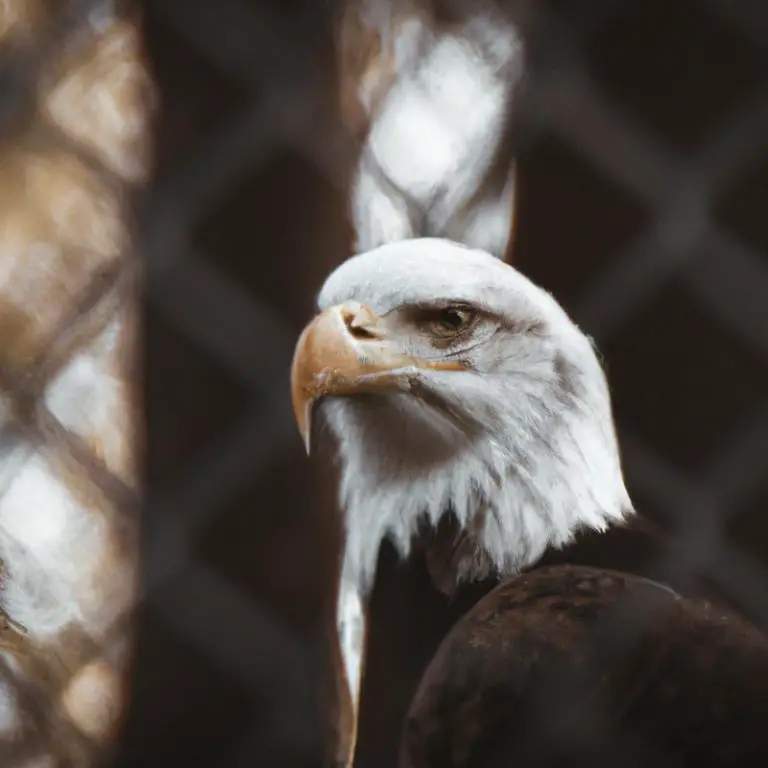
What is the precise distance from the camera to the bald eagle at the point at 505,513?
2.28 ft

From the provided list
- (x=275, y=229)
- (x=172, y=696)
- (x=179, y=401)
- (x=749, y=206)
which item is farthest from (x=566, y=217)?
(x=172, y=696)

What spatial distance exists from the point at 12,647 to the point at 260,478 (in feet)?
0.80

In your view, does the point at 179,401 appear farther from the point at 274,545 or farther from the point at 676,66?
the point at 676,66

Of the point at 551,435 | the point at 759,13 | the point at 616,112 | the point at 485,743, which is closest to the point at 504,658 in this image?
the point at 485,743

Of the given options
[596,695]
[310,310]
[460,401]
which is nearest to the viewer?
[596,695]

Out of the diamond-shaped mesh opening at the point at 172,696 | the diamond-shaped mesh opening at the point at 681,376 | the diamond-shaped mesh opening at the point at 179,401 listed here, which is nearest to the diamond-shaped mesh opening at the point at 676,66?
the diamond-shaped mesh opening at the point at 681,376

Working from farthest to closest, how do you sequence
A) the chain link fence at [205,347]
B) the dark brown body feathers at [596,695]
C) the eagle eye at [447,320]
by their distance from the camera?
the chain link fence at [205,347] → the eagle eye at [447,320] → the dark brown body feathers at [596,695]

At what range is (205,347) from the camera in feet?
2.96

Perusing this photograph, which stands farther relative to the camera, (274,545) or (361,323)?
(274,545)

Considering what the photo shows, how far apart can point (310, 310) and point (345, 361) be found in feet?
0.59

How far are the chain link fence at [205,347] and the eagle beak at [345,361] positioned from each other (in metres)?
0.16

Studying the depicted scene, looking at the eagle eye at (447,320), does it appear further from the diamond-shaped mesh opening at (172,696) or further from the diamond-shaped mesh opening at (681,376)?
the diamond-shaped mesh opening at (172,696)

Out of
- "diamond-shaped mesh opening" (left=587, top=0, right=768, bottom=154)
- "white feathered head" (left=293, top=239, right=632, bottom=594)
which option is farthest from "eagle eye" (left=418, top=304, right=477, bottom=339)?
"diamond-shaped mesh opening" (left=587, top=0, right=768, bottom=154)

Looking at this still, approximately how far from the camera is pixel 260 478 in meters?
0.93
